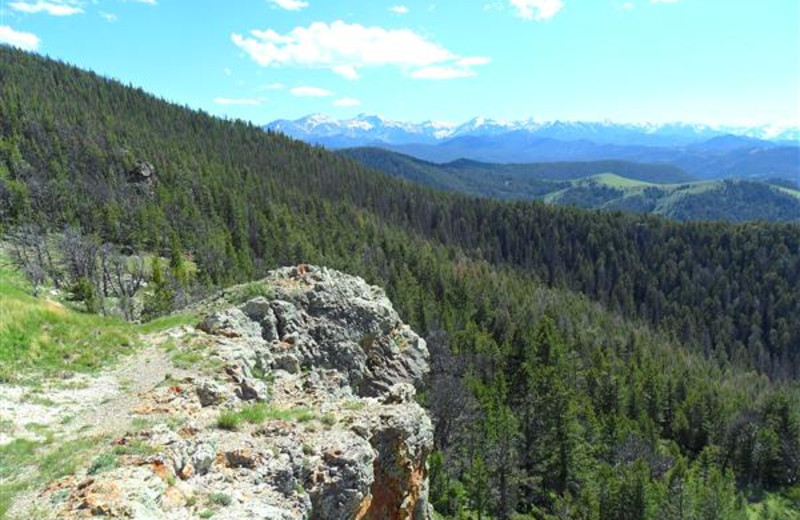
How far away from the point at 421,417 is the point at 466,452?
50.6m

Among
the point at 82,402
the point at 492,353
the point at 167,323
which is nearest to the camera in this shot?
the point at 82,402

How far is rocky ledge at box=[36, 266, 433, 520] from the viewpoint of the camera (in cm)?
1617

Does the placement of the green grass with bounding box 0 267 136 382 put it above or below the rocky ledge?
above

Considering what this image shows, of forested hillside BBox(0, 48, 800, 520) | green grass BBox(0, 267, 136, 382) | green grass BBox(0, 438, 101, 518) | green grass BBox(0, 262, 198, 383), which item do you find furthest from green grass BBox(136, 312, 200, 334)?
forested hillside BBox(0, 48, 800, 520)

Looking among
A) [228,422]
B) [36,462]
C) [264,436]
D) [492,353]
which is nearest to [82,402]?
[36,462]

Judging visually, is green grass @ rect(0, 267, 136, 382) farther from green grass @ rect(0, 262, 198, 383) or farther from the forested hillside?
the forested hillside

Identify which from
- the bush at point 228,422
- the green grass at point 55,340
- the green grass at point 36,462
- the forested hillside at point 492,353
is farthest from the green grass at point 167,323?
the forested hillside at point 492,353

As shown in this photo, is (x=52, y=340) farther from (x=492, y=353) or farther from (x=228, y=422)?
(x=492, y=353)

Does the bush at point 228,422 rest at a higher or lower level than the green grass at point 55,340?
lower

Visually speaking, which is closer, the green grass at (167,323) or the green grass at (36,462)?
the green grass at (36,462)

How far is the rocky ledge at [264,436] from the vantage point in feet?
53.1

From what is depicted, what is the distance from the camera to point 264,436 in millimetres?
20469

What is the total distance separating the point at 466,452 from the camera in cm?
7156

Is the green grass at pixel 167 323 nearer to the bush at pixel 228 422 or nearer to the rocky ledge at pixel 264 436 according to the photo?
the rocky ledge at pixel 264 436
